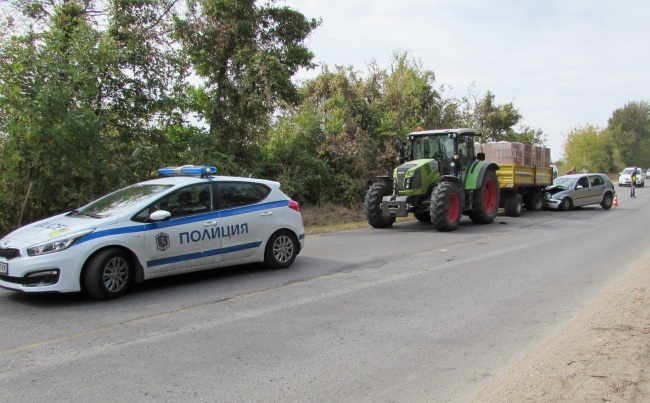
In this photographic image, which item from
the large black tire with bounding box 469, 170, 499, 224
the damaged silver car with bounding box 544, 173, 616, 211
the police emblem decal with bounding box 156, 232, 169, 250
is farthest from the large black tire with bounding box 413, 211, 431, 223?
the police emblem decal with bounding box 156, 232, 169, 250

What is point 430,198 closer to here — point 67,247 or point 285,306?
point 285,306

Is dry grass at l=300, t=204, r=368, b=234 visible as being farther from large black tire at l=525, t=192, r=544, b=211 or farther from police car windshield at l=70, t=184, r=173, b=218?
police car windshield at l=70, t=184, r=173, b=218

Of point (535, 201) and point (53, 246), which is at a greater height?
point (53, 246)

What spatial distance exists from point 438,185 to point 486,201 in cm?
327

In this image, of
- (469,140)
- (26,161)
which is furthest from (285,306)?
(469,140)

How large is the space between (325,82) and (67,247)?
23006 millimetres

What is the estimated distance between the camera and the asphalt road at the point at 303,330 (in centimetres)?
399

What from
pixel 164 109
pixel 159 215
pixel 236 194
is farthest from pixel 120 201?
pixel 164 109

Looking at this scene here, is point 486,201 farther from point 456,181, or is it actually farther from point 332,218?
point 332,218

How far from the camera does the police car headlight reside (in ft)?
19.7

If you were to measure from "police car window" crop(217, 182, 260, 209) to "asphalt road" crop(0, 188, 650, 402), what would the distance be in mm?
1148

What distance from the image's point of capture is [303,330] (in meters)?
5.37

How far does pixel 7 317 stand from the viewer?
568cm

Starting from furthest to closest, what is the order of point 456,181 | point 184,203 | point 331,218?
point 331,218
point 456,181
point 184,203
